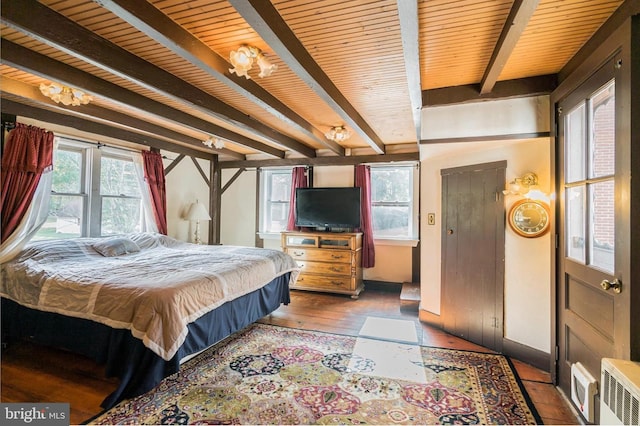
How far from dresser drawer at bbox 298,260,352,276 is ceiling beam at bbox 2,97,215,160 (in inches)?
113

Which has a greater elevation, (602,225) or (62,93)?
(62,93)

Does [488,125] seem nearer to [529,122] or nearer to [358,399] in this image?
[529,122]

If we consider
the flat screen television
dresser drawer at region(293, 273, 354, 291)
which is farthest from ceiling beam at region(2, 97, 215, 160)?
dresser drawer at region(293, 273, 354, 291)

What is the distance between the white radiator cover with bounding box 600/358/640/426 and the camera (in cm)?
120

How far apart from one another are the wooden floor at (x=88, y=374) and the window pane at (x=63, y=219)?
130 centimetres

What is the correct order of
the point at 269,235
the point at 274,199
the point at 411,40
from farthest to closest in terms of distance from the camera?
the point at 274,199 → the point at 269,235 → the point at 411,40

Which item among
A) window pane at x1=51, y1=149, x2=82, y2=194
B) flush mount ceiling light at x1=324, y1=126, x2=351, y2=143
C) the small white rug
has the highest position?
flush mount ceiling light at x1=324, y1=126, x2=351, y2=143

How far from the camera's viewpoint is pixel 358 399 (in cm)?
207

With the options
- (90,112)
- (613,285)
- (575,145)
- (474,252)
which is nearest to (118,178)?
(90,112)

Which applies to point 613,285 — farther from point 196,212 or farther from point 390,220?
point 196,212

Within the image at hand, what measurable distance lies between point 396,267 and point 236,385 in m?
3.49

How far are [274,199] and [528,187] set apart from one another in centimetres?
432

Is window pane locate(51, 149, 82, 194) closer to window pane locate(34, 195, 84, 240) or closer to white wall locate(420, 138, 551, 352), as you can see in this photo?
window pane locate(34, 195, 84, 240)

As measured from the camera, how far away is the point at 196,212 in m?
5.13
